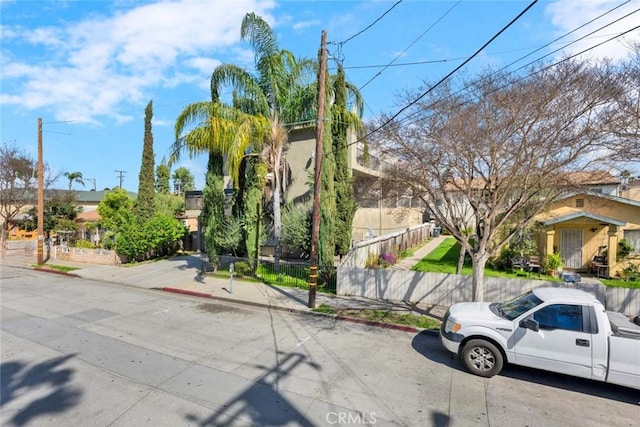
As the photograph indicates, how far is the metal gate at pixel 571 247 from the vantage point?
1645cm

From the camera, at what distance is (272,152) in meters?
16.4

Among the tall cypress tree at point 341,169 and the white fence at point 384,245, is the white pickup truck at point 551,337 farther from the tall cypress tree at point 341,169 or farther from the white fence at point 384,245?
the tall cypress tree at point 341,169

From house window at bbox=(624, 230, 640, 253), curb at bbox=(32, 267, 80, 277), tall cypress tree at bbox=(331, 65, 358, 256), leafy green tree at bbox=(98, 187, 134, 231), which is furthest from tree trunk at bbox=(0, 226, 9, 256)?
house window at bbox=(624, 230, 640, 253)

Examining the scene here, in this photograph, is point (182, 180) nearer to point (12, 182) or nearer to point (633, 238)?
point (12, 182)

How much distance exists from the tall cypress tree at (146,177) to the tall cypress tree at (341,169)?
508 inches

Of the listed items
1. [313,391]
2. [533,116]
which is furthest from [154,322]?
[533,116]

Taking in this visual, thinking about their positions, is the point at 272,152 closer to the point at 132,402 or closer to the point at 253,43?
the point at 253,43

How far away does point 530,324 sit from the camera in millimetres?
6137

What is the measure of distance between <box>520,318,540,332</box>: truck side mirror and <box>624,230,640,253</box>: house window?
44.9ft

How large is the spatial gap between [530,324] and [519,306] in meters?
0.70

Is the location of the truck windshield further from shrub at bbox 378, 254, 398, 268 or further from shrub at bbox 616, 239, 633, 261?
shrub at bbox 616, 239, 633, 261

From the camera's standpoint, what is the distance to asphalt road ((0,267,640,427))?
514cm

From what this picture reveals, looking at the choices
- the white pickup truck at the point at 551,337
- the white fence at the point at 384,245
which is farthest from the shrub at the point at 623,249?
the white pickup truck at the point at 551,337

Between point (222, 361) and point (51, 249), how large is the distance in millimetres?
23849
